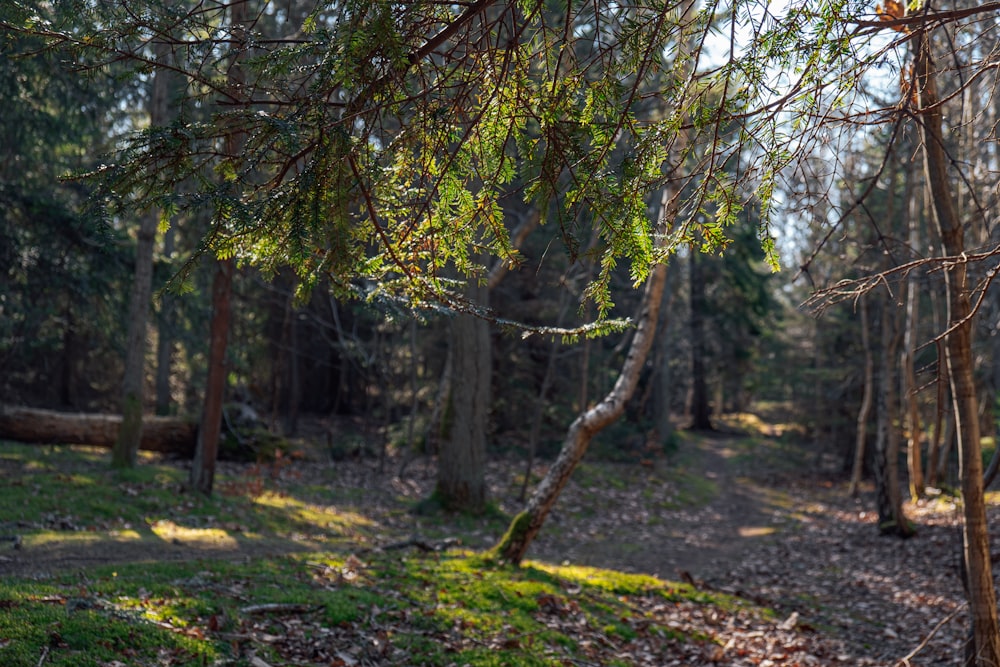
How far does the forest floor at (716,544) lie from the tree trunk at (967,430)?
0.27m

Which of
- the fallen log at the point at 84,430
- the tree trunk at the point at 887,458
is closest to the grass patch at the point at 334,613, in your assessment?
the tree trunk at the point at 887,458

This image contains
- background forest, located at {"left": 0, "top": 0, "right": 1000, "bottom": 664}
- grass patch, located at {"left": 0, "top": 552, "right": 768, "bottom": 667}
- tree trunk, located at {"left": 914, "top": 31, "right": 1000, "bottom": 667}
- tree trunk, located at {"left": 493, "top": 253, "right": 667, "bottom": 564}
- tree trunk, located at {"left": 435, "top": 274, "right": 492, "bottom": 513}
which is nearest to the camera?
background forest, located at {"left": 0, "top": 0, "right": 1000, "bottom": 664}

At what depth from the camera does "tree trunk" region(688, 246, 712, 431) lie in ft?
106

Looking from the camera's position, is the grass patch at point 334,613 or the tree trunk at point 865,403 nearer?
the grass patch at point 334,613

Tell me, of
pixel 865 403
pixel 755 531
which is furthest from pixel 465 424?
pixel 865 403

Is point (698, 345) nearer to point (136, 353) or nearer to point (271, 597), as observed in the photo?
point (136, 353)

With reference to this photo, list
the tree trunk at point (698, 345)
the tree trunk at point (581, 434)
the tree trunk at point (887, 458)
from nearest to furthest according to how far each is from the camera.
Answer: the tree trunk at point (581, 434) → the tree trunk at point (887, 458) → the tree trunk at point (698, 345)

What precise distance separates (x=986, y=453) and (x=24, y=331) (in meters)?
22.6

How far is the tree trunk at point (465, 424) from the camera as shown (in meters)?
13.8

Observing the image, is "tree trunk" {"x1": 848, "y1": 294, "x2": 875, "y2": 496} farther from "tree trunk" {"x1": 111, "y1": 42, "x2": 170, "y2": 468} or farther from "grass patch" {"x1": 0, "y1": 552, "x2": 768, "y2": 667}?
"tree trunk" {"x1": 111, "y1": 42, "x2": 170, "y2": 468}

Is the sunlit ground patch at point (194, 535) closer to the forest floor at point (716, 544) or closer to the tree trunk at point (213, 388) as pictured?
the forest floor at point (716, 544)

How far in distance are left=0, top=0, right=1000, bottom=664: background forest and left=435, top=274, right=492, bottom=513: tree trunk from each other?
5 cm

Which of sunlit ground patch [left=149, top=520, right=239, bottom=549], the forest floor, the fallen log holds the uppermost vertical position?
the fallen log

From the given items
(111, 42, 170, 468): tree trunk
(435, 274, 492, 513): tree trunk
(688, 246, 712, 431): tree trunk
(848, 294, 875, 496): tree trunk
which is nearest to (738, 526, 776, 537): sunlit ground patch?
(848, 294, 875, 496): tree trunk
